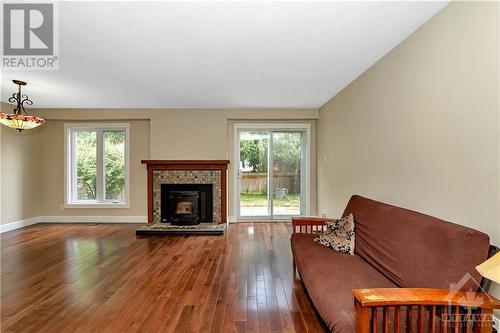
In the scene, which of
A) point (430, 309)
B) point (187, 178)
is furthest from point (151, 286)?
point (187, 178)

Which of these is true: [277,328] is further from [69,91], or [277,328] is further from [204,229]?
[69,91]

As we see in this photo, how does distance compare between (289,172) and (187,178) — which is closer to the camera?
(187,178)

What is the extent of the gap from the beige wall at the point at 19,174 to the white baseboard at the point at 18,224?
57mm

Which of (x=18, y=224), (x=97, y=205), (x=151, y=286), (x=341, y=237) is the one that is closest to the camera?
(x=341, y=237)

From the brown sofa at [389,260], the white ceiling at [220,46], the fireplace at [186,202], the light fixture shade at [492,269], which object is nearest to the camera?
the light fixture shade at [492,269]

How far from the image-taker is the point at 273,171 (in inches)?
225

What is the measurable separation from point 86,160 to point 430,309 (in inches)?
248

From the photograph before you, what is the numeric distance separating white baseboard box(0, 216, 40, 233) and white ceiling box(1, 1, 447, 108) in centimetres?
253

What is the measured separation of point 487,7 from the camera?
1.55 meters

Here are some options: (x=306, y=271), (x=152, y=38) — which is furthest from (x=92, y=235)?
(x=306, y=271)

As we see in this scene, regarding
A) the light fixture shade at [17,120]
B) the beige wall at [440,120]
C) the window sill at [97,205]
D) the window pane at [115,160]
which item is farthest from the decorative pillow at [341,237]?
the window pane at [115,160]

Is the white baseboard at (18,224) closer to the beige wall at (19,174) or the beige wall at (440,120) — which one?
the beige wall at (19,174)

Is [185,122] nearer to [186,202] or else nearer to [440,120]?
[186,202]

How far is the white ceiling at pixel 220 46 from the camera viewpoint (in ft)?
6.42
